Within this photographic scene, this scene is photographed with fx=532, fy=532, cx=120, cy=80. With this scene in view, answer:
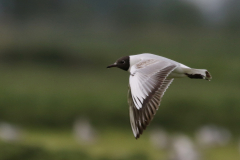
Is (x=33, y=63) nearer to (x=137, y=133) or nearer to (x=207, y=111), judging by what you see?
(x=207, y=111)

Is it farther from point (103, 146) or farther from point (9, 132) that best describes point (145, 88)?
point (9, 132)

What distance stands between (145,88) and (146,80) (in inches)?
1.8

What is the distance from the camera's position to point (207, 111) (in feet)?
32.0

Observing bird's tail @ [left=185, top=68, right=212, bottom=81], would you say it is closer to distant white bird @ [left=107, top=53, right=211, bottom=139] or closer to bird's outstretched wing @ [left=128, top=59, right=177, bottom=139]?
distant white bird @ [left=107, top=53, right=211, bottom=139]

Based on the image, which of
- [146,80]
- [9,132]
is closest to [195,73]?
[146,80]

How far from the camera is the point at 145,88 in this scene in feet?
8.91

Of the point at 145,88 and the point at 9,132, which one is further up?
the point at 145,88

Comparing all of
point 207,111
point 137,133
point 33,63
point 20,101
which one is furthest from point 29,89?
point 137,133

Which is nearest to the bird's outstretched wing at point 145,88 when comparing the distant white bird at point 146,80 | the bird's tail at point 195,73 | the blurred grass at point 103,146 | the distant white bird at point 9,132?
the distant white bird at point 146,80

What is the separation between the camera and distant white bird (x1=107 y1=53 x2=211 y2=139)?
273cm

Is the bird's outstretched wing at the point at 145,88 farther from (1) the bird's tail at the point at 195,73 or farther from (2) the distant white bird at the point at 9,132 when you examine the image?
(2) the distant white bird at the point at 9,132

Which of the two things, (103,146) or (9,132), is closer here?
(103,146)

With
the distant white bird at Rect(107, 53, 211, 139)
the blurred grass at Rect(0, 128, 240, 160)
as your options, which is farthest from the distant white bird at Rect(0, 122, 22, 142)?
the distant white bird at Rect(107, 53, 211, 139)

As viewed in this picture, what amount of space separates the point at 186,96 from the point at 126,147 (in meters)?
1.74
